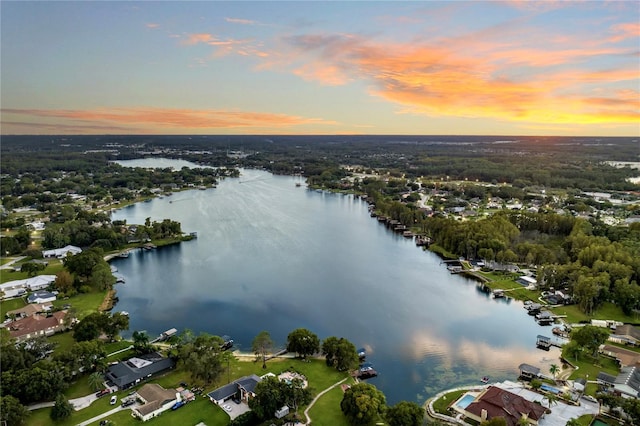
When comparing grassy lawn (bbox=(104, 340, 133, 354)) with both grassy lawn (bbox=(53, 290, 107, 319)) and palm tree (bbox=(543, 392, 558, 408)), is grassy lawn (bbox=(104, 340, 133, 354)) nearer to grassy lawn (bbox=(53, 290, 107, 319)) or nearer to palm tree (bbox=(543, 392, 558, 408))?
grassy lawn (bbox=(53, 290, 107, 319))

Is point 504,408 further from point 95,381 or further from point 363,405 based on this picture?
point 95,381

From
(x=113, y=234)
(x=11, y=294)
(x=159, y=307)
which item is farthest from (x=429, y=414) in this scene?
(x=113, y=234)

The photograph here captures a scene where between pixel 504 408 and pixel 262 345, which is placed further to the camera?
pixel 262 345

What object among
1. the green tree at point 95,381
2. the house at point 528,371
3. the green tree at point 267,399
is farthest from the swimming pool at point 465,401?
the green tree at point 95,381

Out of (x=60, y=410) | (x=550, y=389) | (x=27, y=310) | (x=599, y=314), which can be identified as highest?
(x=599, y=314)

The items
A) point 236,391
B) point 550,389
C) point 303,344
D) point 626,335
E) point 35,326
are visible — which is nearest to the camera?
point 236,391

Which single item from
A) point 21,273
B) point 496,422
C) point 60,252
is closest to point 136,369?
point 496,422

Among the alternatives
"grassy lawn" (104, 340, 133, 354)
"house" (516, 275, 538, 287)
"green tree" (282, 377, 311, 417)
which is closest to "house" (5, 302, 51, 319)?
"grassy lawn" (104, 340, 133, 354)
